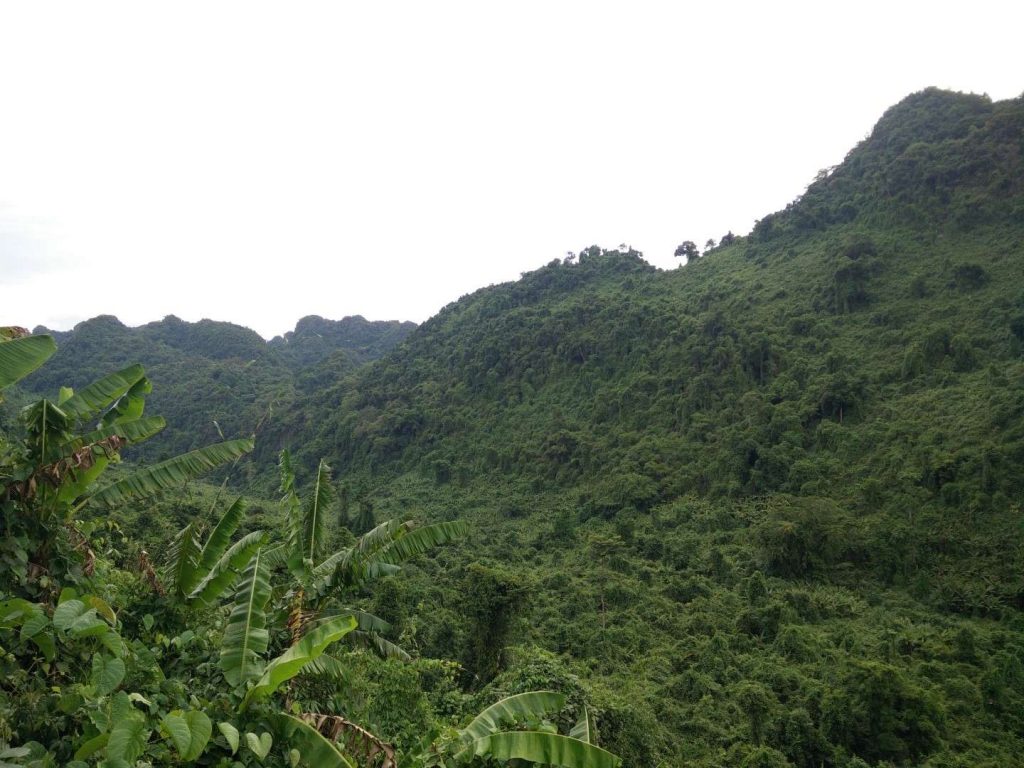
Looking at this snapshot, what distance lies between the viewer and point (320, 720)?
133 inches

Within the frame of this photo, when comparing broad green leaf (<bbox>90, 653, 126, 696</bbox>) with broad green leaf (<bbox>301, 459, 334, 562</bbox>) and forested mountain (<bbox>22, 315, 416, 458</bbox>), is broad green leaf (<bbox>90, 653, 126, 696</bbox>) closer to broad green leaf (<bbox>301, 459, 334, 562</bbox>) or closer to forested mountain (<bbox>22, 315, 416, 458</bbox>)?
broad green leaf (<bbox>301, 459, 334, 562</bbox>)

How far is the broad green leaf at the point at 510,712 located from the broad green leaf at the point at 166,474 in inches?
109

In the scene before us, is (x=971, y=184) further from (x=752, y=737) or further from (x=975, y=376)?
(x=752, y=737)

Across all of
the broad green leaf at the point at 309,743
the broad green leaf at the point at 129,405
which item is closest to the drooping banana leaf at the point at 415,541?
the broad green leaf at the point at 309,743

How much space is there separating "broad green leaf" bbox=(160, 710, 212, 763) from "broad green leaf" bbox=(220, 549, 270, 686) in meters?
0.58

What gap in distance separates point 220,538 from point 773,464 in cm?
2243

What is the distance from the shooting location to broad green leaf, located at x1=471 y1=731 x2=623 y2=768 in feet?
12.1

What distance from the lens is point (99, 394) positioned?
4.69 m

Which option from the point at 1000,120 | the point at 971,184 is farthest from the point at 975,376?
the point at 1000,120

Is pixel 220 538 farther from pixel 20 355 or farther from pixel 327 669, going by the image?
pixel 20 355

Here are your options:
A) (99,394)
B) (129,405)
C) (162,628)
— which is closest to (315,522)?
(162,628)

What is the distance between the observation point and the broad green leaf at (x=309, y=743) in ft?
10.1

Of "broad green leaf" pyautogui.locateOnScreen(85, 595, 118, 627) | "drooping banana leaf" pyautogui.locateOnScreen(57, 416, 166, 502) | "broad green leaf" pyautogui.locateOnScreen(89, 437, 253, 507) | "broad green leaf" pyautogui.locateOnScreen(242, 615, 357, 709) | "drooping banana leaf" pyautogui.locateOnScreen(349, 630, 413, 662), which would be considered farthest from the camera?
"drooping banana leaf" pyautogui.locateOnScreen(349, 630, 413, 662)

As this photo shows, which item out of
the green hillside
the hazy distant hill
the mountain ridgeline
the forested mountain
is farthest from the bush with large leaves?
the hazy distant hill
